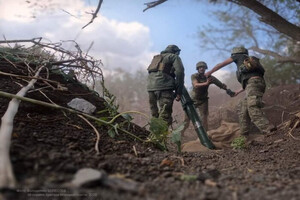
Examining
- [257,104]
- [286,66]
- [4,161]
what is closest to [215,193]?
[4,161]

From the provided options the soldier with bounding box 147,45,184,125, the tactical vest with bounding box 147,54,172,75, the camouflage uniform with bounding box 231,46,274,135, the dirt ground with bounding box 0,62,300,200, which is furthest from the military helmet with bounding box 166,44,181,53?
the dirt ground with bounding box 0,62,300,200

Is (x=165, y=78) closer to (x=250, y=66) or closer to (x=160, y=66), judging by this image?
(x=160, y=66)

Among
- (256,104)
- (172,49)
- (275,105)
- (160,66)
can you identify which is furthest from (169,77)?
(275,105)

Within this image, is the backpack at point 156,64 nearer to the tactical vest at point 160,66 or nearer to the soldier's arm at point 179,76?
the tactical vest at point 160,66

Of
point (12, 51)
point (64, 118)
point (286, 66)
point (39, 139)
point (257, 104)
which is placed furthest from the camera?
point (286, 66)

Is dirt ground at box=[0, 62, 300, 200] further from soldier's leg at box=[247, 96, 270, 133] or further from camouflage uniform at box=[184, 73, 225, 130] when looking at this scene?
camouflage uniform at box=[184, 73, 225, 130]

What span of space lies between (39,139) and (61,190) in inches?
19.9

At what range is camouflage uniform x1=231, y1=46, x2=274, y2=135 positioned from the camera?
3682 mm

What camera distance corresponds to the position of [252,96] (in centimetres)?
378

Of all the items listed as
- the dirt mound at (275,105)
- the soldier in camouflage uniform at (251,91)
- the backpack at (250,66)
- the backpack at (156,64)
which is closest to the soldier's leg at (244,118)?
the soldier in camouflage uniform at (251,91)

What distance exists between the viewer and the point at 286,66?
8.62 metres

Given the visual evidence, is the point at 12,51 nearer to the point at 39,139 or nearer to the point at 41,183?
the point at 39,139

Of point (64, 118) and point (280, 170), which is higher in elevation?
point (64, 118)

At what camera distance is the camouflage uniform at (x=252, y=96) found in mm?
3682
